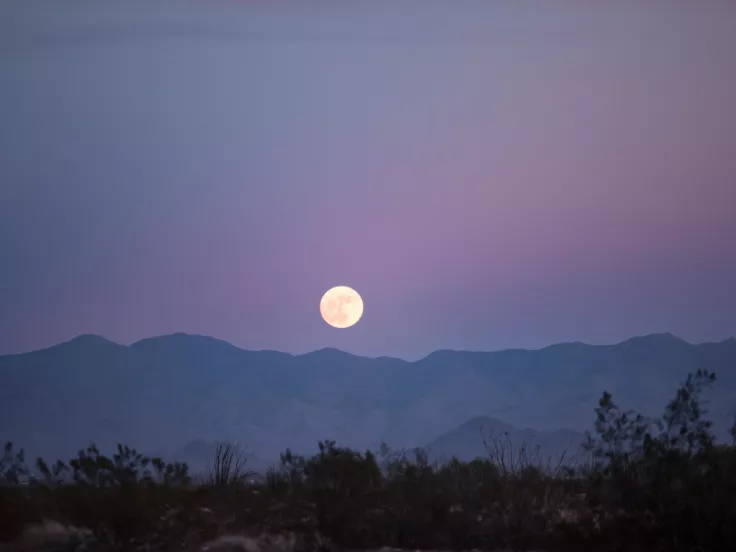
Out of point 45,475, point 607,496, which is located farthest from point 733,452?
point 45,475

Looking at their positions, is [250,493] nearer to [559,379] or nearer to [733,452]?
[733,452]

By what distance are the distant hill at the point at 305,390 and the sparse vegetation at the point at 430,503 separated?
8604cm

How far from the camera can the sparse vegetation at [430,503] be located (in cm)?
1653

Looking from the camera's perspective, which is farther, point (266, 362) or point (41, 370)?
point (266, 362)

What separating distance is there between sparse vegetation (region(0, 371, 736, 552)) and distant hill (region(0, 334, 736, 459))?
86.0 meters

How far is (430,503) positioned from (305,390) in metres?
117

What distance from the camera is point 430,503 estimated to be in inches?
709

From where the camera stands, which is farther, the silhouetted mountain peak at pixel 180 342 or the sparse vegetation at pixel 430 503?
the silhouetted mountain peak at pixel 180 342

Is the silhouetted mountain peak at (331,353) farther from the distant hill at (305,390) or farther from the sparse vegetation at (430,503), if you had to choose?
the sparse vegetation at (430,503)

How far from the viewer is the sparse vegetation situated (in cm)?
1653

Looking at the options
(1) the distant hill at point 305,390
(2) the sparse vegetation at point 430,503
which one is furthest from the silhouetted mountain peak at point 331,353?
(2) the sparse vegetation at point 430,503

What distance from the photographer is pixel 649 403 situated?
113m

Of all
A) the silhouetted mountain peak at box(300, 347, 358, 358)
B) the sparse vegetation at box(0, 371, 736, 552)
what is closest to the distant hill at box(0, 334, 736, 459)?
the silhouetted mountain peak at box(300, 347, 358, 358)

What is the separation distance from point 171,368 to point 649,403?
214ft
